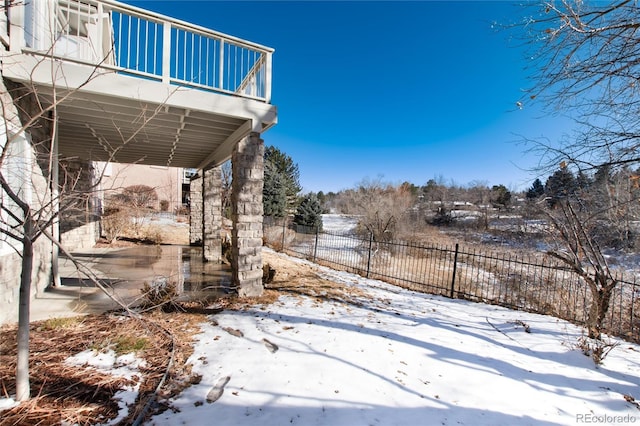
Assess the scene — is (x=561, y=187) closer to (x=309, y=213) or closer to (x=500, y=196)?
(x=309, y=213)

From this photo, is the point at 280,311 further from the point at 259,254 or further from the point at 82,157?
the point at 82,157

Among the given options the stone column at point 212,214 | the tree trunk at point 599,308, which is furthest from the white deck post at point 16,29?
the tree trunk at point 599,308

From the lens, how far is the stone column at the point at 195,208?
29.7ft

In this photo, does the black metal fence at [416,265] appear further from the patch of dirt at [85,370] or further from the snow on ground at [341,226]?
the snow on ground at [341,226]

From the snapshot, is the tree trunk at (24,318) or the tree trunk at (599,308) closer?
the tree trunk at (24,318)

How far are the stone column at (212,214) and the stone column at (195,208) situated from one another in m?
0.86

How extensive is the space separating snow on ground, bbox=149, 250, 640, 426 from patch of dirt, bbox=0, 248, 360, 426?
8.6 inches

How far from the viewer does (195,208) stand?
941cm

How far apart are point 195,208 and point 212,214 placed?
2.14 meters

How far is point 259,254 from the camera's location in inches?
184

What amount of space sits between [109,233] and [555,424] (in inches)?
497

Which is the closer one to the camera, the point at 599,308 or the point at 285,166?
the point at 599,308

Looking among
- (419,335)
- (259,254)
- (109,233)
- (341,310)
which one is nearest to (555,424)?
(419,335)

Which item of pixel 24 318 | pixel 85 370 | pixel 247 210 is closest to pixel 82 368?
pixel 85 370
